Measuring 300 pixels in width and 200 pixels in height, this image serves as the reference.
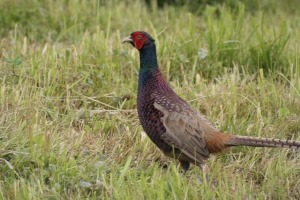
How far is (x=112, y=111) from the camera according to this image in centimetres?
646

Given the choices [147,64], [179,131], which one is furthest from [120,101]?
[179,131]

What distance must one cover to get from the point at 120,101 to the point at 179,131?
3.35ft

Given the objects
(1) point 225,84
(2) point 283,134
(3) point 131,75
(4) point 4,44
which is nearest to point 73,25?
(4) point 4,44

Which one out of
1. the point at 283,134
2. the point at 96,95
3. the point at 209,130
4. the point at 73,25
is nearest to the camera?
the point at 209,130

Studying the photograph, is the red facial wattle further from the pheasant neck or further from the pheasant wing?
the pheasant wing

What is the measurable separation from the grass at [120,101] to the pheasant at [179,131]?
0.12m

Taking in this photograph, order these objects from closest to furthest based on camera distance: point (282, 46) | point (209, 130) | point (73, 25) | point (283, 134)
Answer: point (209, 130)
point (283, 134)
point (282, 46)
point (73, 25)

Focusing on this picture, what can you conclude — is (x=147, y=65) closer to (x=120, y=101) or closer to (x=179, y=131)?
(x=179, y=131)

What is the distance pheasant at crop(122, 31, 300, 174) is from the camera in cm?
566

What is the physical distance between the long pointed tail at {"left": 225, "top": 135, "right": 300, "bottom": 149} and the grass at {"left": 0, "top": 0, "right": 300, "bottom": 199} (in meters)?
0.17

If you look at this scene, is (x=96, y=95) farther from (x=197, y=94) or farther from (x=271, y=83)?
(x=271, y=83)

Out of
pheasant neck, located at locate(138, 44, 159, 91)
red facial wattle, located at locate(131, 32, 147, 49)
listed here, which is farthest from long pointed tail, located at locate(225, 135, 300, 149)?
red facial wattle, located at locate(131, 32, 147, 49)

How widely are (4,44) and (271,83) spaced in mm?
2258

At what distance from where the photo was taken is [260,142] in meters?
5.55
